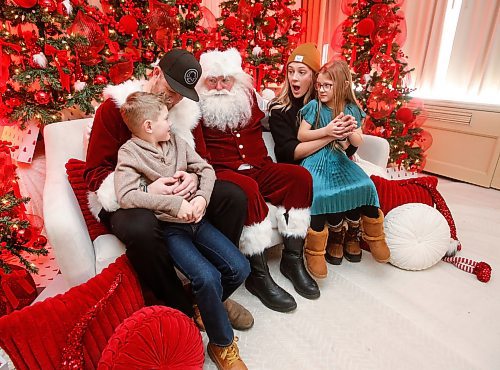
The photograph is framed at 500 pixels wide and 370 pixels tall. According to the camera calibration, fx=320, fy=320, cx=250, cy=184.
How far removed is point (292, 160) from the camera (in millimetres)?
1961

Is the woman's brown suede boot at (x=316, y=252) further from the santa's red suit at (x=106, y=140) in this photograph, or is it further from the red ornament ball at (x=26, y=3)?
the red ornament ball at (x=26, y=3)

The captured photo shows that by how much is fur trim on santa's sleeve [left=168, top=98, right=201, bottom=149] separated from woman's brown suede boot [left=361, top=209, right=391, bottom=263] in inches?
41.8

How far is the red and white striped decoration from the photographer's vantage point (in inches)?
74.7

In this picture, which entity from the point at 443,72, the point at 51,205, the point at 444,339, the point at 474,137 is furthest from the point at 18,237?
the point at 443,72

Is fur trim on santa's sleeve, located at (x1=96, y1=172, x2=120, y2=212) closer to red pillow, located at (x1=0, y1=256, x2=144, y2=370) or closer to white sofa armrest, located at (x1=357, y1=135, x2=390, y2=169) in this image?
red pillow, located at (x1=0, y1=256, x2=144, y2=370)

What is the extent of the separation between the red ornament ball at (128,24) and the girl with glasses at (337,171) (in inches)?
67.0

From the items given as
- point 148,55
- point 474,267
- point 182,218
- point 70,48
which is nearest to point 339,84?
point 182,218

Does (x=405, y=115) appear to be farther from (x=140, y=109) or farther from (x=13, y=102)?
(x=13, y=102)

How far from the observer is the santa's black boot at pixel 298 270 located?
1.70 m

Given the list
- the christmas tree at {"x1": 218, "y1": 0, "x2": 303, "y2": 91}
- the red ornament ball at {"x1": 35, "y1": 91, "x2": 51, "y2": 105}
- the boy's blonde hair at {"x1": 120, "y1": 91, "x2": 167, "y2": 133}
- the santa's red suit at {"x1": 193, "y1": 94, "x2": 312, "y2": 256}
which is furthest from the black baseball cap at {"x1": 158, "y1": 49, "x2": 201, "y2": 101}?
the christmas tree at {"x1": 218, "y1": 0, "x2": 303, "y2": 91}

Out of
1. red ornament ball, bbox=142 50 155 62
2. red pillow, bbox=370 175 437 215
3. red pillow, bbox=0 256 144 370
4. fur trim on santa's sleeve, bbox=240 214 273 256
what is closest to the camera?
red pillow, bbox=0 256 144 370

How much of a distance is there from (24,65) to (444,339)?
308cm

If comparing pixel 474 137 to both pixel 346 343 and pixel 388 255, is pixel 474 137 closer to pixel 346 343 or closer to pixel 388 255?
pixel 388 255

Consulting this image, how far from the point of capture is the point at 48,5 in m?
2.20
